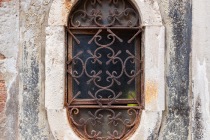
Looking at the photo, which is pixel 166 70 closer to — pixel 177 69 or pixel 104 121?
pixel 177 69

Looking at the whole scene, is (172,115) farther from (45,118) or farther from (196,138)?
(45,118)

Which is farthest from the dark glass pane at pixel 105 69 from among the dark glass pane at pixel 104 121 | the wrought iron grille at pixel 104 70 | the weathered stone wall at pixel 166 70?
the weathered stone wall at pixel 166 70

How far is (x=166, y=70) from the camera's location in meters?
3.54

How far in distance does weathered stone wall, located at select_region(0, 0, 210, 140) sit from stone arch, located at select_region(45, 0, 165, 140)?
0.08 m

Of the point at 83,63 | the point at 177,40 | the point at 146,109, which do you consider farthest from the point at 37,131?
the point at 177,40

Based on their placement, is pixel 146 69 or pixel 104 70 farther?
pixel 104 70

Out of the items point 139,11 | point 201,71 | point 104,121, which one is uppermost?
point 139,11

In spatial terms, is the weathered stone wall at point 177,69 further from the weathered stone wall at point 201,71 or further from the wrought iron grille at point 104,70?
the wrought iron grille at point 104,70

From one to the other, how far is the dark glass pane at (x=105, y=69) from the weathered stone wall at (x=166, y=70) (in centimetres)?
32

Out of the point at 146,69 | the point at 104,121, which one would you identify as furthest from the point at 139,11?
the point at 104,121

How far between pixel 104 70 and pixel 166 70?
544mm

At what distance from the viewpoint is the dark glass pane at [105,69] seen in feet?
11.7

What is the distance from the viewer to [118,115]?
11.7 ft

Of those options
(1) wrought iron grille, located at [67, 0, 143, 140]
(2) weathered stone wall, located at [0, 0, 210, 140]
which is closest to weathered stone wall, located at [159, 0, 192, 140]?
(2) weathered stone wall, located at [0, 0, 210, 140]
